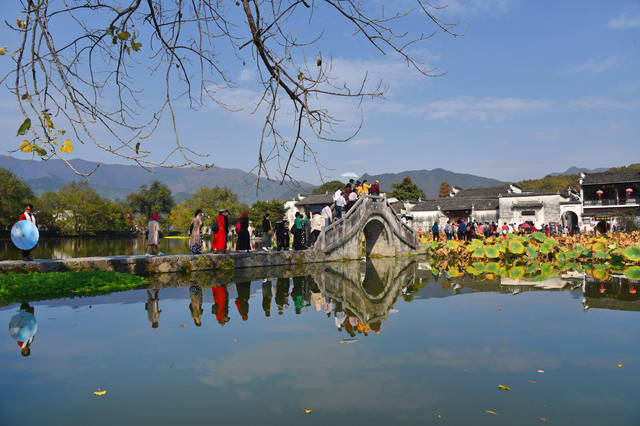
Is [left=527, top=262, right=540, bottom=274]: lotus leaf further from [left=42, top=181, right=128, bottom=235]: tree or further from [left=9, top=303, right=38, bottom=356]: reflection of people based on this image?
[left=42, top=181, right=128, bottom=235]: tree

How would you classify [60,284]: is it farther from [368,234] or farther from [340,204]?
[368,234]

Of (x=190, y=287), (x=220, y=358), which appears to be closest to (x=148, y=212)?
(x=190, y=287)

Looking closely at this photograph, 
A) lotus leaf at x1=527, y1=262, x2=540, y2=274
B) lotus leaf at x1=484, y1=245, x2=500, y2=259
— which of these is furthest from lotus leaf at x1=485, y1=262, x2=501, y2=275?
lotus leaf at x1=527, y1=262, x2=540, y2=274

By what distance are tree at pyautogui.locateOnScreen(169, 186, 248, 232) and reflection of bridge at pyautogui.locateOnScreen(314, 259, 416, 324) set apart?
5573 centimetres

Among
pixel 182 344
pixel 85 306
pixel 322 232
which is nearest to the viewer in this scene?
pixel 182 344

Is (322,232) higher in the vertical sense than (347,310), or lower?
higher

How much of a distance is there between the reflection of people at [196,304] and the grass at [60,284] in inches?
60.5

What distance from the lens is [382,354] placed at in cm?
585

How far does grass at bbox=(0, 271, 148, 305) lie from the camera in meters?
9.14

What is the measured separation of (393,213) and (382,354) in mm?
16342

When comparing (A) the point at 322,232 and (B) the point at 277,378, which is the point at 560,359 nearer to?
(B) the point at 277,378

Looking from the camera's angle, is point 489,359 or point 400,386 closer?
point 400,386

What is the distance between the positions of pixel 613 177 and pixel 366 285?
3875cm

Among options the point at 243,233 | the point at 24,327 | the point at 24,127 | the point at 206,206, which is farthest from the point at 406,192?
the point at 24,127
